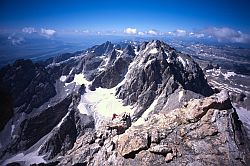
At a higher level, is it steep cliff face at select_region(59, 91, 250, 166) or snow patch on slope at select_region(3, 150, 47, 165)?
steep cliff face at select_region(59, 91, 250, 166)

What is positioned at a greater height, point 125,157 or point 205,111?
point 205,111

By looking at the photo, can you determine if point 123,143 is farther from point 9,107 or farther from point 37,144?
point 37,144

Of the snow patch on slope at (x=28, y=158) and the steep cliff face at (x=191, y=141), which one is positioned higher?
the steep cliff face at (x=191, y=141)

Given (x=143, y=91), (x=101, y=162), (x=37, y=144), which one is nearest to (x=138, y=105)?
(x=143, y=91)

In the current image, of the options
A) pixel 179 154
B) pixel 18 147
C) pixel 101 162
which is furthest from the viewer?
pixel 18 147

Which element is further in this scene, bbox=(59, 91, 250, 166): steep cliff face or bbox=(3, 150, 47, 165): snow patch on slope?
bbox=(3, 150, 47, 165): snow patch on slope

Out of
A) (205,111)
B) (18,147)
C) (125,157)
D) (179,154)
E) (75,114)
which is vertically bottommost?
(18,147)

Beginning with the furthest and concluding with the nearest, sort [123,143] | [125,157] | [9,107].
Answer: [123,143], [125,157], [9,107]

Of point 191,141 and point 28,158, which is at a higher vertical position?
point 191,141

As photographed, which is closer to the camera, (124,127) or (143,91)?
(124,127)

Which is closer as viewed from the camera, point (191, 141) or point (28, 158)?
point (191, 141)

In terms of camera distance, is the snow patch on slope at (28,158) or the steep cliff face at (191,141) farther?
the snow patch on slope at (28,158)
